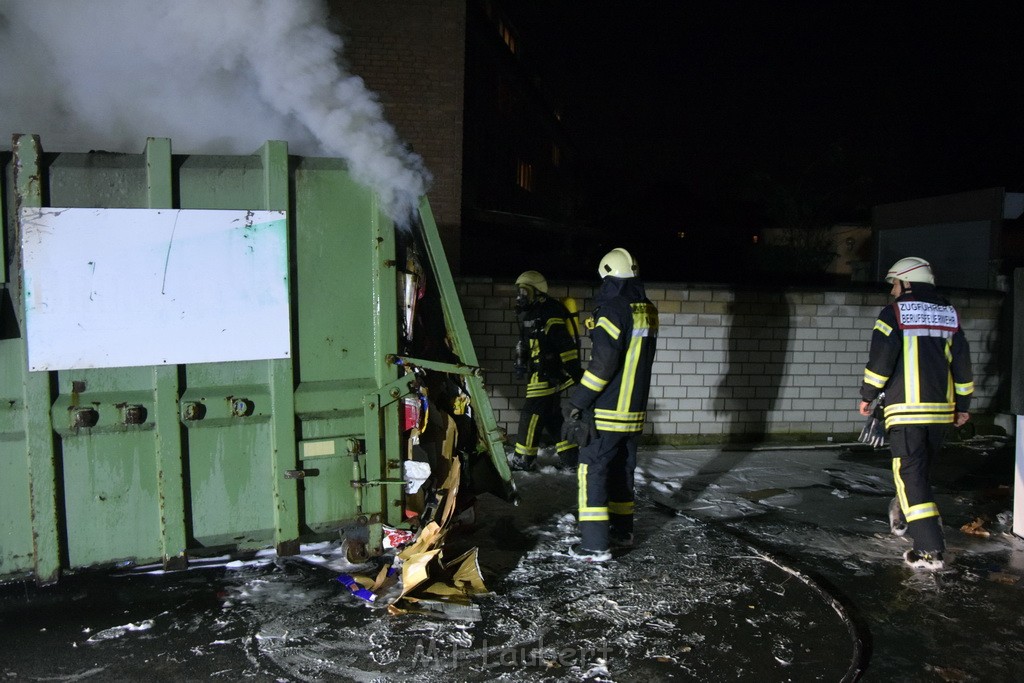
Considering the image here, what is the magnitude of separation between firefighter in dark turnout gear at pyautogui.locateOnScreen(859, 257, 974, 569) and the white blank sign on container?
3742 mm

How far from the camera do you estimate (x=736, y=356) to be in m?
8.09

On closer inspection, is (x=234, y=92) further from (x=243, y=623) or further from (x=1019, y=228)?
(x=1019, y=228)

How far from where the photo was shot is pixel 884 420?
5.12 m

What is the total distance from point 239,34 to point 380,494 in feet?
9.39

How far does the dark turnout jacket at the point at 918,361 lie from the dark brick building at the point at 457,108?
599cm

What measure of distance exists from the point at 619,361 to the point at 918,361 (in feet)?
6.25

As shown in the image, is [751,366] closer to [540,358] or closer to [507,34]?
[540,358]

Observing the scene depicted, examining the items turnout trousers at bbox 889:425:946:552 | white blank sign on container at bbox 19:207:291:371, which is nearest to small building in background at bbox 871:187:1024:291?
turnout trousers at bbox 889:425:946:552

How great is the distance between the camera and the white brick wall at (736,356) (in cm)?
778

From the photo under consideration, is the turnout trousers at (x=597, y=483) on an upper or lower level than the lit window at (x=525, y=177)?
lower

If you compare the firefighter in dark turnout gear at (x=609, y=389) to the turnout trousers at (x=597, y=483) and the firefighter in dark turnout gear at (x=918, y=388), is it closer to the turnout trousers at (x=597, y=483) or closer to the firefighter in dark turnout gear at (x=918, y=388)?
the turnout trousers at (x=597, y=483)

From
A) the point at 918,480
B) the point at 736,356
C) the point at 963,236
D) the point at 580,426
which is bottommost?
the point at 918,480

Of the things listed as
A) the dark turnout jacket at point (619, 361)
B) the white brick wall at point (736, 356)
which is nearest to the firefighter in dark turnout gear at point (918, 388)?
the dark turnout jacket at point (619, 361)

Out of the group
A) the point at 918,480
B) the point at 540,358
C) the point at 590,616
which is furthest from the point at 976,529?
the point at 540,358
